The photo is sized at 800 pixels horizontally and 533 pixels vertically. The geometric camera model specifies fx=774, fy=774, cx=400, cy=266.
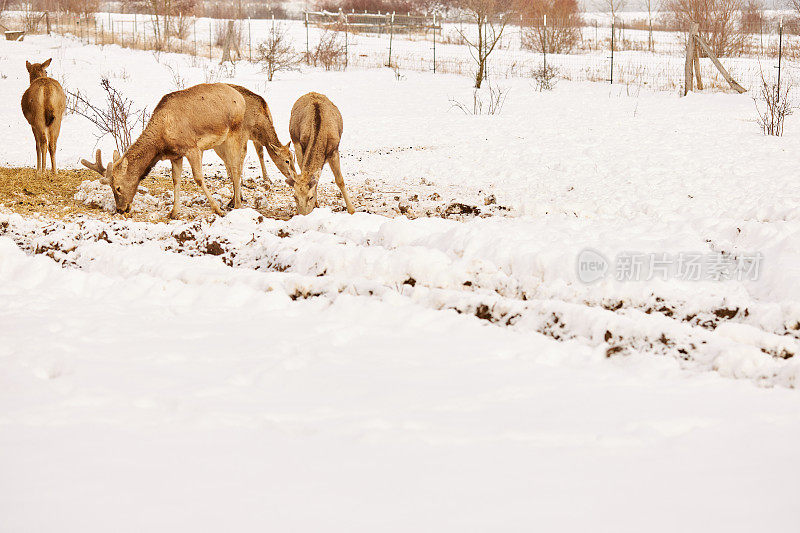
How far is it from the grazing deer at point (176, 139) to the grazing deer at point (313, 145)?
37.9 inches

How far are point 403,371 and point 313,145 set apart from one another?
5307 millimetres

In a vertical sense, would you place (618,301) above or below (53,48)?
below

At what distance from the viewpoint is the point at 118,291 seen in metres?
6.68

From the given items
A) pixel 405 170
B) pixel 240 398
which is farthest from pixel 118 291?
pixel 405 170

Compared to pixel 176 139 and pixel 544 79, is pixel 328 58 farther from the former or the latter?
pixel 176 139

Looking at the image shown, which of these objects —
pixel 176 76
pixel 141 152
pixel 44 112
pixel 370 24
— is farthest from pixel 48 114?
pixel 370 24

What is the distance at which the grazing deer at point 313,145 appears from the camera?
31.0 feet

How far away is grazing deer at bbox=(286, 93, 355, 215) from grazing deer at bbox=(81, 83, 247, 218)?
96cm

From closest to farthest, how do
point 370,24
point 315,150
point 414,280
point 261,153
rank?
point 414,280 < point 315,150 < point 261,153 < point 370,24

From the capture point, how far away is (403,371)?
198 inches

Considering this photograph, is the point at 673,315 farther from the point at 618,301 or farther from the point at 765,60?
the point at 765,60

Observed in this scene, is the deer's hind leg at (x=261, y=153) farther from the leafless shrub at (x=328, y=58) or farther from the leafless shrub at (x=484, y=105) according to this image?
the leafless shrub at (x=328, y=58)

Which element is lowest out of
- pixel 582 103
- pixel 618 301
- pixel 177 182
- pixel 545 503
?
pixel 545 503

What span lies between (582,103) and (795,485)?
20086 millimetres
